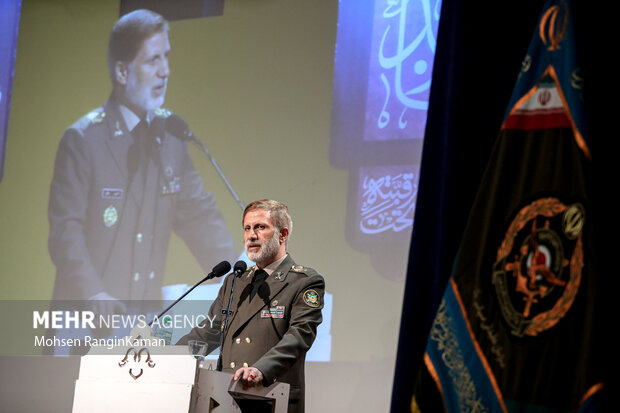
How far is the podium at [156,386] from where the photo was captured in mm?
2268

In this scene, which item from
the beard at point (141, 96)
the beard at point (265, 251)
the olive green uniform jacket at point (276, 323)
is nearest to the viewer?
the olive green uniform jacket at point (276, 323)

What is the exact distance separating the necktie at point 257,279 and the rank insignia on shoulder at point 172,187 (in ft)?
5.19

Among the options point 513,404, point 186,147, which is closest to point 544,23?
point 513,404

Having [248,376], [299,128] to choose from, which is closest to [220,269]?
[248,376]

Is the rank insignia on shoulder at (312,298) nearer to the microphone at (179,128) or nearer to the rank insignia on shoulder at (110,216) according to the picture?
the microphone at (179,128)

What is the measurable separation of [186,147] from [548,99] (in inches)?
109

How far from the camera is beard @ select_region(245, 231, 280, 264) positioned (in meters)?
3.01

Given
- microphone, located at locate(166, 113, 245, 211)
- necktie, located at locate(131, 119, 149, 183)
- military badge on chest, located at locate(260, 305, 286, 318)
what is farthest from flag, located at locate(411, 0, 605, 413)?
necktie, located at locate(131, 119, 149, 183)

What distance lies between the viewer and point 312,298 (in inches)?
112

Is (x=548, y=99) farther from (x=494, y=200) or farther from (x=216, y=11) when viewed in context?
(x=216, y=11)

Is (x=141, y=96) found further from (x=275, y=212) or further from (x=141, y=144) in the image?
(x=275, y=212)

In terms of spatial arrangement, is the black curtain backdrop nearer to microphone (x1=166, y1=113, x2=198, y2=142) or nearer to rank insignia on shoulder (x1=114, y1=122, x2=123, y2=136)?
microphone (x1=166, y1=113, x2=198, y2=142)

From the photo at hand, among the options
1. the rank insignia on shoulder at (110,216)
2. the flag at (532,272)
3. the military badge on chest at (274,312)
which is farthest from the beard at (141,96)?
the flag at (532,272)

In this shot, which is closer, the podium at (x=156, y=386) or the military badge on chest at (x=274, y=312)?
the podium at (x=156, y=386)
